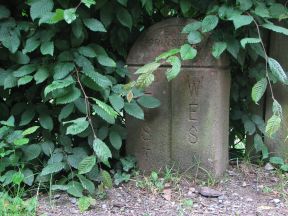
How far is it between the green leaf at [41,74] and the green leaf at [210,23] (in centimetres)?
99

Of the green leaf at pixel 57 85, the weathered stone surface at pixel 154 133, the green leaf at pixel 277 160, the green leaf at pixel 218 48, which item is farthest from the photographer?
the green leaf at pixel 277 160

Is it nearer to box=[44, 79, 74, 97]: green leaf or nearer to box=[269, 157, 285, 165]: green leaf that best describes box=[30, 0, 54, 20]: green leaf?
box=[44, 79, 74, 97]: green leaf

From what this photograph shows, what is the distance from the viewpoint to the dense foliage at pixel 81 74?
8.38 ft

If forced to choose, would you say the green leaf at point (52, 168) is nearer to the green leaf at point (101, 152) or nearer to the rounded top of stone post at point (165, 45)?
the green leaf at point (101, 152)

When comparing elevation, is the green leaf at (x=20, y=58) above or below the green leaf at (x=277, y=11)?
below

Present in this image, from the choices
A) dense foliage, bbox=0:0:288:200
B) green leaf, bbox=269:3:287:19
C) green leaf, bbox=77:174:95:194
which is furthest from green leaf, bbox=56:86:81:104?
green leaf, bbox=269:3:287:19

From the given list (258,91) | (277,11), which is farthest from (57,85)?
(277,11)

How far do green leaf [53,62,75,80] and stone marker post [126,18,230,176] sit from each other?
552mm

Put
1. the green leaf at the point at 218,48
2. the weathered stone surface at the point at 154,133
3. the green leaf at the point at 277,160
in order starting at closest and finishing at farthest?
the green leaf at the point at 218,48 → the weathered stone surface at the point at 154,133 → the green leaf at the point at 277,160

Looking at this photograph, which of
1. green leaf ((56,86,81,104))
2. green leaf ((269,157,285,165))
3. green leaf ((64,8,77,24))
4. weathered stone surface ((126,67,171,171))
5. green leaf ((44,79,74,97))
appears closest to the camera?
green leaf ((64,8,77,24))

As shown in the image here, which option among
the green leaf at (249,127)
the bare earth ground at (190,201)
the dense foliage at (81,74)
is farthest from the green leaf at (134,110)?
the green leaf at (249,127)

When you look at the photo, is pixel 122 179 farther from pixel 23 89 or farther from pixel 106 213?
pixel 23 89

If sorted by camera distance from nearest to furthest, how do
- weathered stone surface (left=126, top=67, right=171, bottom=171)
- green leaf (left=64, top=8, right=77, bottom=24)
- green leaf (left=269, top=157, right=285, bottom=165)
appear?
green leaf (left=64, top=8, right=77, bottom=24) → weathered stone surface (left=126, top=67, right=171, bottom=171) → green leaf (left=269, top=157, right=285, bottom=165)

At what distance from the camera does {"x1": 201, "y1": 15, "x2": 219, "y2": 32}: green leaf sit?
8.58ft
